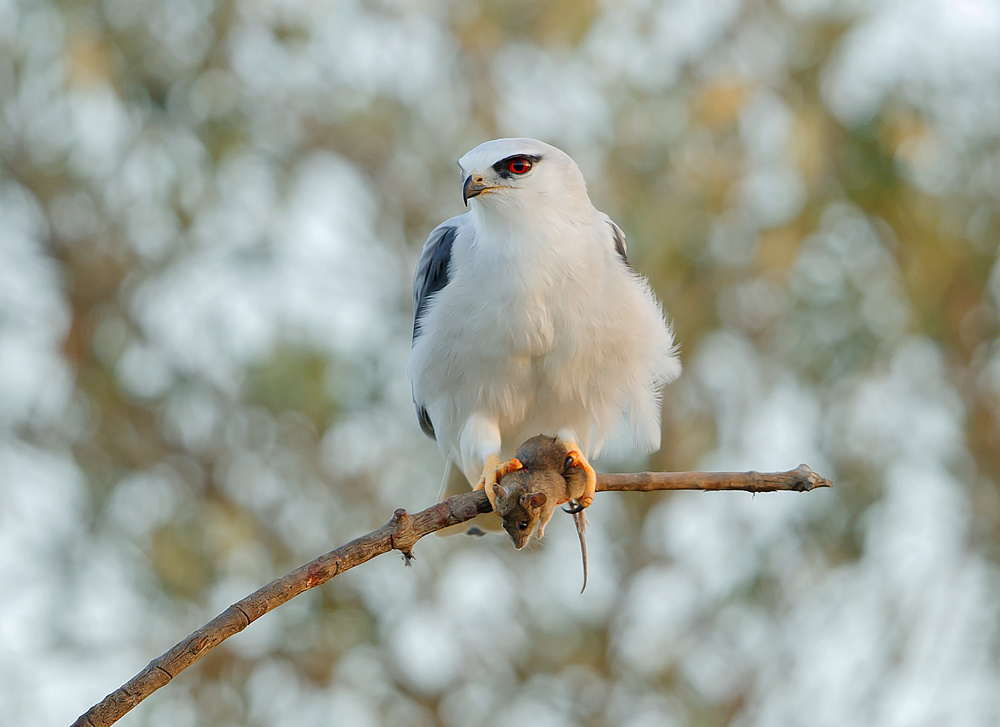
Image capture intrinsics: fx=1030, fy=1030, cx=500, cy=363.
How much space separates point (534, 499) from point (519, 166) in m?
1.38

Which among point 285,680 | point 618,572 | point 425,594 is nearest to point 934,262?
point 618,572

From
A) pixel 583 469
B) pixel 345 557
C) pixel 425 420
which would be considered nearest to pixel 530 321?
pixel 583 469

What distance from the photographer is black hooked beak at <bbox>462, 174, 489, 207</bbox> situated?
353 cm

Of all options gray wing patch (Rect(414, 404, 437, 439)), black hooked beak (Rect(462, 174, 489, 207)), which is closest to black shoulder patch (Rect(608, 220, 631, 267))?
black hooked beak (Rect(462, 174, 489, 207))

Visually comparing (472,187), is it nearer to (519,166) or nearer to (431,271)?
(519,166)

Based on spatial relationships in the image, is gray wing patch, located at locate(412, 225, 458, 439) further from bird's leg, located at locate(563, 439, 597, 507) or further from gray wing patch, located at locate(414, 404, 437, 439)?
bird's leg, located at locate(563, 439, 597, 507)

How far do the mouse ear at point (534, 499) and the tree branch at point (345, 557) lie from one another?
Answer: 16cm

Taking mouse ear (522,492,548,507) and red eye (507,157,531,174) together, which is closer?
mouse ear (522,492,548,507)

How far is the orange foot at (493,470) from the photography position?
304cm

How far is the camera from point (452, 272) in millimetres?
3758

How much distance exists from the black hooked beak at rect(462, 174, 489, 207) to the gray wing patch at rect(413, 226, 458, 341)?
42 cm

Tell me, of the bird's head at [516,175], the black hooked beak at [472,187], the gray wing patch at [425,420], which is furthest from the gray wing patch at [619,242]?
the gray wing patch at [425,420]

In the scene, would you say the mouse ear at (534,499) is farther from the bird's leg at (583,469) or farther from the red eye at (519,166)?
the red eye at (519,166)

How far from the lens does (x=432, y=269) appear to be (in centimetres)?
416
